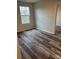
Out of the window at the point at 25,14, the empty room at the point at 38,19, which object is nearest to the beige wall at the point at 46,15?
the empty room at the point at 38,19

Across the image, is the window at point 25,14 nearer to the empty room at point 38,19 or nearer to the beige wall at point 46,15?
the empty room at point 38,19

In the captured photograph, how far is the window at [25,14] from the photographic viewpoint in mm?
6548

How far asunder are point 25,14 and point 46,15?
5.89 ft

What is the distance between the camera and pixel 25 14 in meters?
6.77

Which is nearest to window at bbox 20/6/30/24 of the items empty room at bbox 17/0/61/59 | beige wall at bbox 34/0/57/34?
empty room at bbox 17/0/61/59

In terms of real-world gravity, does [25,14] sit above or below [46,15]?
above

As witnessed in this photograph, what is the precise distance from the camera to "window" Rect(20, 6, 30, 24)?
6548mm

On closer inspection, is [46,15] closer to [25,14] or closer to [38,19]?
[38,19]

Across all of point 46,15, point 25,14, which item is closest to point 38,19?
point 25,14

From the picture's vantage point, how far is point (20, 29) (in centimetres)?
651
